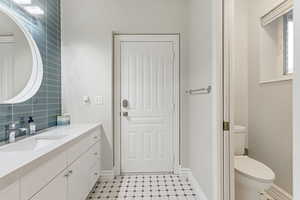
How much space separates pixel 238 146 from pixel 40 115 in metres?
2.32

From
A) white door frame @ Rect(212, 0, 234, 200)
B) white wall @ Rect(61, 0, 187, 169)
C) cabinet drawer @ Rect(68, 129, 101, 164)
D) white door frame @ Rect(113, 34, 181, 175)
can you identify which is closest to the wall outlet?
white wall @ Rect(61, 0, 187, 169)

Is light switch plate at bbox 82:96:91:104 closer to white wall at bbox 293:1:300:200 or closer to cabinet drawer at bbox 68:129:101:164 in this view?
cabinet drawer at bbox 68:129:101:164

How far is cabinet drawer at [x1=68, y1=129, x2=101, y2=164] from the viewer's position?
5.22 feet

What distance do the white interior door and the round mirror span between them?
115 cm

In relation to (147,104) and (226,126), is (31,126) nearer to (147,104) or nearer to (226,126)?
(147,104)

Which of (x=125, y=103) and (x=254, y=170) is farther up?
(x=125, y=103)

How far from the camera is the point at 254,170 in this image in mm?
1792

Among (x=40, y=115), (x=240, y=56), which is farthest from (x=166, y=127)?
(x=40, y=115)

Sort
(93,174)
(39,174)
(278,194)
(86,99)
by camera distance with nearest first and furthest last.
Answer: (39,174) → (278,194) → (93,174) → (86,99)

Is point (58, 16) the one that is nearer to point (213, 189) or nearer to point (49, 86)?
point (49, 86)

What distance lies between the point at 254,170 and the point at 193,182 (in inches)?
32.1

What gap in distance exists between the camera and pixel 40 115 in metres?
2.11

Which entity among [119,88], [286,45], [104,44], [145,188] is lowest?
[145,188]

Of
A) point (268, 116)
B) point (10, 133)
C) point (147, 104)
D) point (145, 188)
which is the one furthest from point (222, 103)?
point (10, 133)
